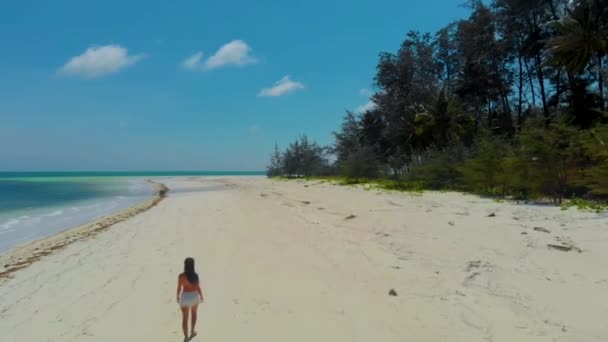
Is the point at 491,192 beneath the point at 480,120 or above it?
beneath

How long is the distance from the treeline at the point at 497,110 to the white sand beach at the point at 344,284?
3.72m

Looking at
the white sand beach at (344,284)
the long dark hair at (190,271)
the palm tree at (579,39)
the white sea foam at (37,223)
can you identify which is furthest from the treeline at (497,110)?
the white sea foam at (37,223)

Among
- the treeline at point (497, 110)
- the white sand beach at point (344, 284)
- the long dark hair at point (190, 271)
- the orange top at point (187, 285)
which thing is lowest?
the white sand beach at point (344, 284)

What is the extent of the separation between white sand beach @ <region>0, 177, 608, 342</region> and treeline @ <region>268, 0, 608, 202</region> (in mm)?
3718

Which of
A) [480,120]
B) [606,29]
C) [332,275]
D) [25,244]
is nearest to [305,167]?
[480,120]

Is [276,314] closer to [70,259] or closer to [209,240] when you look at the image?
[209,240]

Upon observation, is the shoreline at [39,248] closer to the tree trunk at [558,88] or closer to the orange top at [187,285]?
the orange top at [187,285]

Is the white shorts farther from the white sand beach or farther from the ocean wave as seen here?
the ocean wave

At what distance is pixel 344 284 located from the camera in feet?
18.1

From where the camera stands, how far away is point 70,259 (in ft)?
28.3

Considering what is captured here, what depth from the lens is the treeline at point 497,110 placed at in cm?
1271

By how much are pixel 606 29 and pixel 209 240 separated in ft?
73.3

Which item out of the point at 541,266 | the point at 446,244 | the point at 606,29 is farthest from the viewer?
the point at 606,29

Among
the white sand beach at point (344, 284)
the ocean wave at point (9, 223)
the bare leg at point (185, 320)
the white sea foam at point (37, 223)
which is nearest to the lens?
the bare leg at point (185, 320)
